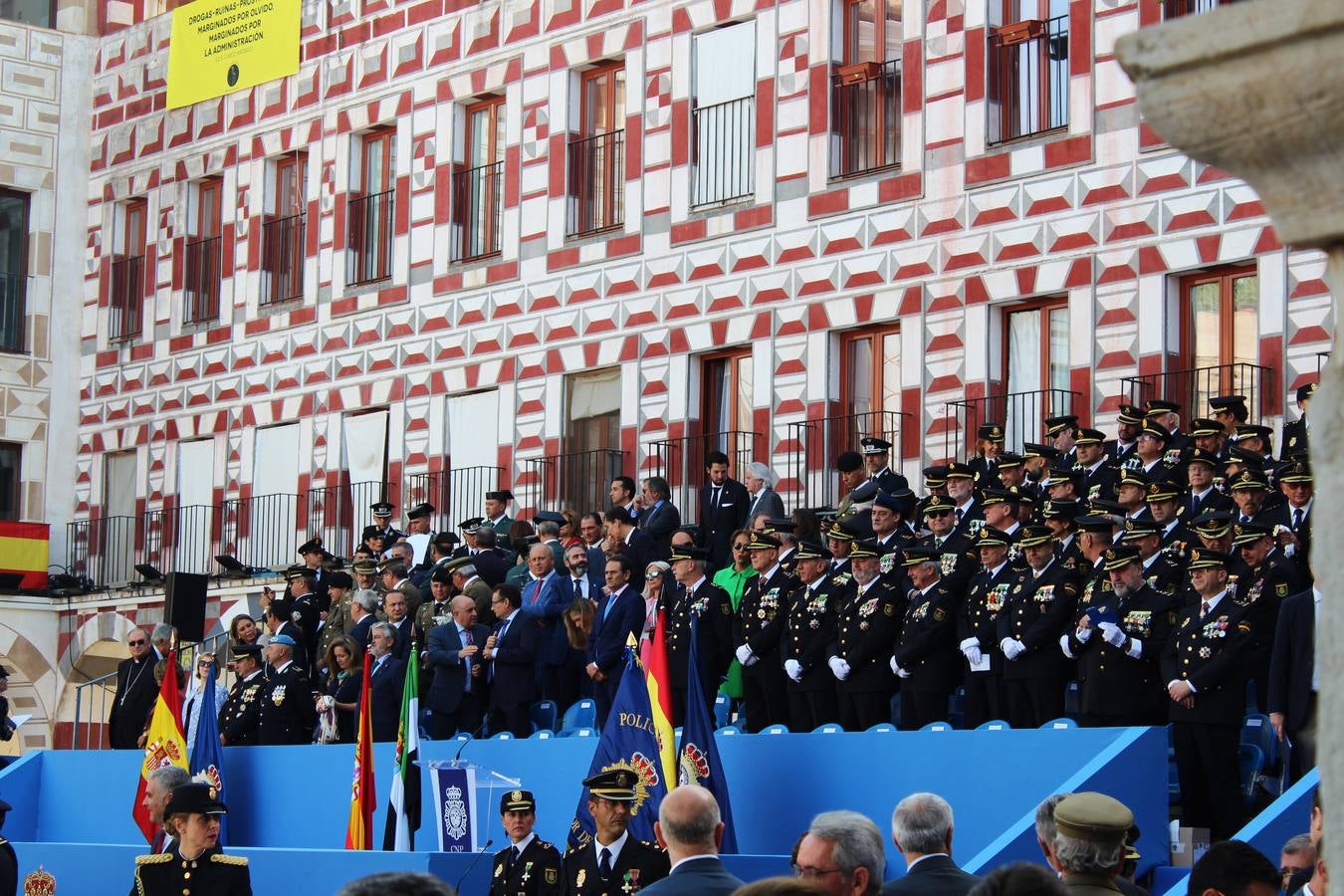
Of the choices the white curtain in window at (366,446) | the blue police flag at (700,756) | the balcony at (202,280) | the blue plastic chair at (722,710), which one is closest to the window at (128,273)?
the balcony at (202,280)

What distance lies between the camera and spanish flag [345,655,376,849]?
1551 centimetres

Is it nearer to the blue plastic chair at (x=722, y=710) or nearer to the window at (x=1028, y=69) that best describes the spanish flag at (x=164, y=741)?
the blue plastic chair at (x=722, y=710)

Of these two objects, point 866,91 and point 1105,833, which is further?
point 866,91

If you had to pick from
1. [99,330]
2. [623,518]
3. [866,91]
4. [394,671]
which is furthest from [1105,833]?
[99,330]

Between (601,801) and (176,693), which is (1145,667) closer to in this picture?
(601,801)

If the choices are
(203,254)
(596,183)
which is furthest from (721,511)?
(203,254)

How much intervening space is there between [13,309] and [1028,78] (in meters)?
16.7

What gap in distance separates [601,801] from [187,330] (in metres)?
21.3

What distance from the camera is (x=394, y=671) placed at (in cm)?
1698

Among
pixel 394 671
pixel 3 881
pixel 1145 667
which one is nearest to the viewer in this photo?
pixel 3 881

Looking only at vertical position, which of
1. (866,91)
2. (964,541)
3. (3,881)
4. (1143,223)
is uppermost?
(866,91)

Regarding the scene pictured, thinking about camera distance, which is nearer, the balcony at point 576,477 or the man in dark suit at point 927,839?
the man in dark suit at point 927,839

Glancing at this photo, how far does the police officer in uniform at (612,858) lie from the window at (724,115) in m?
13.4

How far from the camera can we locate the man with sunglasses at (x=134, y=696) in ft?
66.8
